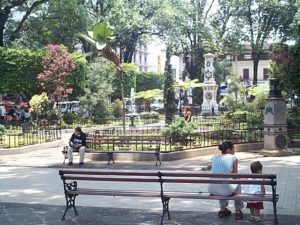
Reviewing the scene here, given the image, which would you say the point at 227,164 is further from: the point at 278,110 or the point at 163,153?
the point at 278,110

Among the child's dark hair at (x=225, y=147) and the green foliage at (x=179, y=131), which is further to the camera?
the green foliage at (x=179, y=131)

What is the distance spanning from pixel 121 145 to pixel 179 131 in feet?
6.92

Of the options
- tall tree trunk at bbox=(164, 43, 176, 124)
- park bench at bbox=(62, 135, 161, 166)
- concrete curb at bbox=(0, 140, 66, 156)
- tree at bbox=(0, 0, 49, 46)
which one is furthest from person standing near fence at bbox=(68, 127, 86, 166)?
tree at bbox=(0, 0, 49, 46)

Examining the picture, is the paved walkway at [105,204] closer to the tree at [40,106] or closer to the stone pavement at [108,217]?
the stone pavement at [108,217]

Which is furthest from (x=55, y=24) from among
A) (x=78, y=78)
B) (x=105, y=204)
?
(x=105, y=204)

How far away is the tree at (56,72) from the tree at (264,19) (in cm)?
2696

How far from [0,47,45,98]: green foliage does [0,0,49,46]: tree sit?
196 inches

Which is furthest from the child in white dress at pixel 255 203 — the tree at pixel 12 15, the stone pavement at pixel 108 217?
the tree at pixel 12 15

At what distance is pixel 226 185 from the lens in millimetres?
7965

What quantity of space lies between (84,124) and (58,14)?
13731 millimetres

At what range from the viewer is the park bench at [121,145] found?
1598cm

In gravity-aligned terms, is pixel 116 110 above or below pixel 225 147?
above

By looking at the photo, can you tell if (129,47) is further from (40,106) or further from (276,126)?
(276,126)

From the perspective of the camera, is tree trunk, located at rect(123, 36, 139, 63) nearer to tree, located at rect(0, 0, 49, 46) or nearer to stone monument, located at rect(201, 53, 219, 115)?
stone monument, located at rect(201, 53, 219, 115)
